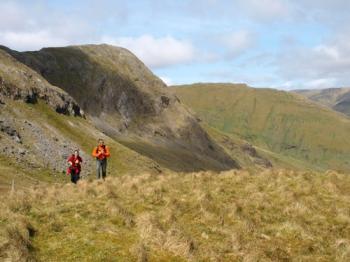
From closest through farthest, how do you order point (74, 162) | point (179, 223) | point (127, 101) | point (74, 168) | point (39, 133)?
1. point (179, 223)
2. point (74, 168)
3. point (74, 162)
4. point (39, 133)
5. point (127, 101)

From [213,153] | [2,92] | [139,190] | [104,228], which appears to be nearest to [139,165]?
[2,92]

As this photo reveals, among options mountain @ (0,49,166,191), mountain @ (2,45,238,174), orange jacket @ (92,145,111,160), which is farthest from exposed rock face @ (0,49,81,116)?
orange jacket @ (92,145,111,160)

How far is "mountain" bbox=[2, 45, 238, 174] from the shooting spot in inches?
5128

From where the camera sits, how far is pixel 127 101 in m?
145

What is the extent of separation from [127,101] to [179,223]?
130 metres

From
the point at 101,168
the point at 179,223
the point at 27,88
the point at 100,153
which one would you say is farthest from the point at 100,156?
the point at 27,88

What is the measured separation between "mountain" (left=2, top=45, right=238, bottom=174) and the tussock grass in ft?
315

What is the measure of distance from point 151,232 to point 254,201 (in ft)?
18.5

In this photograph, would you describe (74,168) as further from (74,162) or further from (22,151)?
(22,151)

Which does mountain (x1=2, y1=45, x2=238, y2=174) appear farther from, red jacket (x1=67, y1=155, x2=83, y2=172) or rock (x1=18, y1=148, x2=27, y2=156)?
red jacket (x1=67, y1=155, x2=83, y2=172)

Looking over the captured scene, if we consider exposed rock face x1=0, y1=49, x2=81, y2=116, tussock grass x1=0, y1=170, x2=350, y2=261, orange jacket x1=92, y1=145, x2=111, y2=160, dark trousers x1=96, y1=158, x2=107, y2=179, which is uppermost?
exposed rock face x1=0, y1=49, x2=81, y2=116

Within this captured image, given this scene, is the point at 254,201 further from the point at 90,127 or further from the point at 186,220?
the point at 90,127

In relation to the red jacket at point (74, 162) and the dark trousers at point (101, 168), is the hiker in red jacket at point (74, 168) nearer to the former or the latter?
the red jacket at point (74, 162)

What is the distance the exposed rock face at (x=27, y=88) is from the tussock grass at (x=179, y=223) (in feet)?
193
